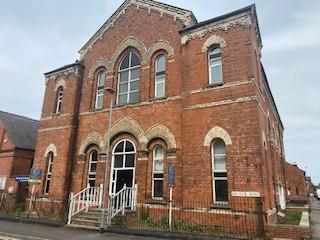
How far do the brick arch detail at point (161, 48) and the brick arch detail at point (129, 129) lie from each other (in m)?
3.73

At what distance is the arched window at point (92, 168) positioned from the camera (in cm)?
1605

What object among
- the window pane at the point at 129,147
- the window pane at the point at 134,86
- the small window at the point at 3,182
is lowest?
the small window at the point at 3,182

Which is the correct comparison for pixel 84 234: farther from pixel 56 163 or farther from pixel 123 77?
pixel 123 77

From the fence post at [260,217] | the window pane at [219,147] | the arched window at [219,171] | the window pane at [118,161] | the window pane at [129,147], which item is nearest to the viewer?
the fence post at [260,217]

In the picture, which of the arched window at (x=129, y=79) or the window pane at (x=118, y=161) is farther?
the arched window at (x=129, y=79)

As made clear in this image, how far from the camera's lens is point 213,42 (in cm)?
1332

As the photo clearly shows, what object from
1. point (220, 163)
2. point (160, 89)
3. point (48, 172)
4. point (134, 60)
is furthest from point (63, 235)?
point (134, 60)

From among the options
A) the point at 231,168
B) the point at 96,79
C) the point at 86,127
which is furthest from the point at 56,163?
the point at 231,168

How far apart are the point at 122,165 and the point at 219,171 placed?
18.7 ft

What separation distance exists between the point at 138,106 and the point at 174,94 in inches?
90.8

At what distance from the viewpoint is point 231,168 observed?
11.3m

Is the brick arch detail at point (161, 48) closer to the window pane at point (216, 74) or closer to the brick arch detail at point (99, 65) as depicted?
the window pane at point (216, 74)

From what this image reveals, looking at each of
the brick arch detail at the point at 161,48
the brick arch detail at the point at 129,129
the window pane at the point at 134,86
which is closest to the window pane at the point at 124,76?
the window pane at the point at 134,86

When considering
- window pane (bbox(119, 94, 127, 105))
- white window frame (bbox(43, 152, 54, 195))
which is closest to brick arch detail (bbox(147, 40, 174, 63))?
window pane (bbox(119, 94, 127, 105))
